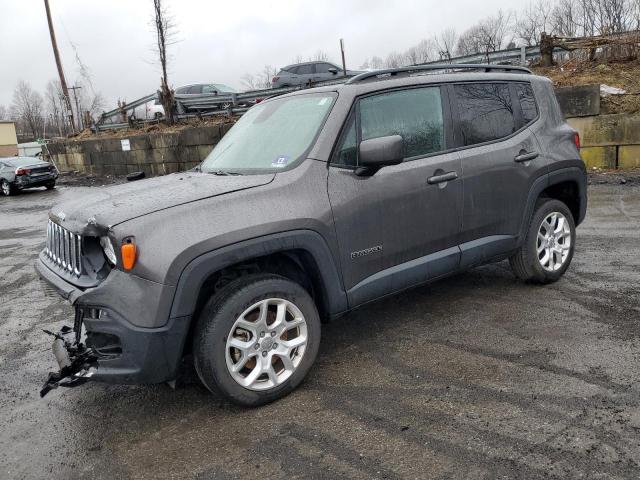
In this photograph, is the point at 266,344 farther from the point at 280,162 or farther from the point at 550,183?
the point at 550,183

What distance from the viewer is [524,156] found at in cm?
448

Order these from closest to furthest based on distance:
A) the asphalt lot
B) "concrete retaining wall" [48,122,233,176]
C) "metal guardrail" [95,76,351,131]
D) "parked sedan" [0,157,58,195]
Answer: the asphalt lot, "concrete retaining wall" [48,122,233,176], "metal guardrail" [95,76,351,131], "parked sedan" [0,157,58,195]

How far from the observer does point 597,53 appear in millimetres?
14031

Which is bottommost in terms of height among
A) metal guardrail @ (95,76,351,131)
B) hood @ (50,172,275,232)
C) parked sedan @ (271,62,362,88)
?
hood @ (50,172,275,232)

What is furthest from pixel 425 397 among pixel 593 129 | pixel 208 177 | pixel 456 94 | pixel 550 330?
pixel 593 129

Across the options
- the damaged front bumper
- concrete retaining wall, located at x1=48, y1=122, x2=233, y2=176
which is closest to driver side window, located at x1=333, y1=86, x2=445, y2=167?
the damaged front bumper

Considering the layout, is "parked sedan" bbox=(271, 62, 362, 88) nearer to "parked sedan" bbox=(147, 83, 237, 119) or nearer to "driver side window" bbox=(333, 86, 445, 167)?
"parked sedan" bbox=(147, 83, 237, 119)

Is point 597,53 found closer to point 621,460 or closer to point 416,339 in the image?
point 416,339

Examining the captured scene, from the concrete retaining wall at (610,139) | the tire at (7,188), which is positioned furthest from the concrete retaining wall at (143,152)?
the concrete retaining wall at (610,139)

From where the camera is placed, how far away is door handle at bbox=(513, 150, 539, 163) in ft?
14.6

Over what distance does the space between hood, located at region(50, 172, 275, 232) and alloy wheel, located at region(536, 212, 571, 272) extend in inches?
107

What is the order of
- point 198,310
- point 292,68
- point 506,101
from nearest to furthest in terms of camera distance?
point 198,310 → point 506,101 → point 292,68

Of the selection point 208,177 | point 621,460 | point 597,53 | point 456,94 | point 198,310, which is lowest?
point 621,460

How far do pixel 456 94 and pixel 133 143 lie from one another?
60.8ft
